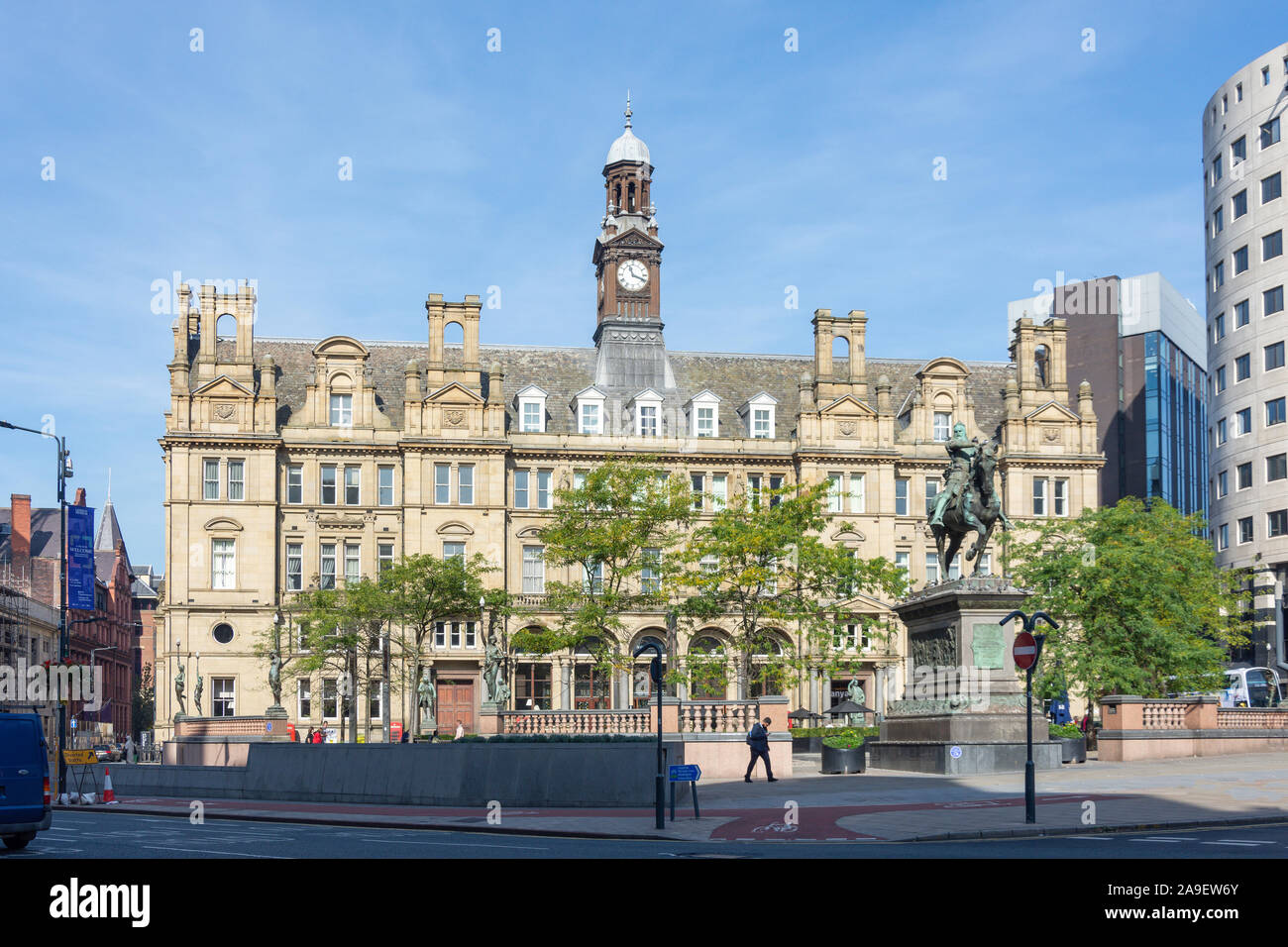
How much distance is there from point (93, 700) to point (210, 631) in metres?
40.5

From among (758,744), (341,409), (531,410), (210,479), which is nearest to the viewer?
(758,744)

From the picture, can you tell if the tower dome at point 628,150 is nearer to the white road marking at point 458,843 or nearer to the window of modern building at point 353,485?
the window of modern building at point 353,485

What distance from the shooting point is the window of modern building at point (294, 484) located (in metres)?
78.4

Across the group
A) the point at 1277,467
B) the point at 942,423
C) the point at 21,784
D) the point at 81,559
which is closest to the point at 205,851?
the point at 21,784

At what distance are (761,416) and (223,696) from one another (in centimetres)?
3336

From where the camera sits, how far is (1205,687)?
5819 cm

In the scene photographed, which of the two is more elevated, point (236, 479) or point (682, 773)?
point (236, 479)

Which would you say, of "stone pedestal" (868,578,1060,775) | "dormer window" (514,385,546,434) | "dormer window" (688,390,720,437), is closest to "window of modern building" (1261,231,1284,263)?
"dormer window" (688,390,720,437)

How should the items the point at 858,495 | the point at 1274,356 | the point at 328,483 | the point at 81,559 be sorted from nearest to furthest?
the point at 81,559 → the point at 328,483 → the point at 858,495 → the point at 1274,356

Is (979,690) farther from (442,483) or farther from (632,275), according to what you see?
(632,275)

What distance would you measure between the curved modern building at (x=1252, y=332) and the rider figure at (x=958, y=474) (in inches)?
2024

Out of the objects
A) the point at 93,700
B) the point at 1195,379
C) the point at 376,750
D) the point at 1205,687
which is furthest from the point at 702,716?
the point at 1195,379

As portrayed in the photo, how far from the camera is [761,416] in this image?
274 ft

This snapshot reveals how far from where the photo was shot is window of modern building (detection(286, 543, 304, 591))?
256 ft
